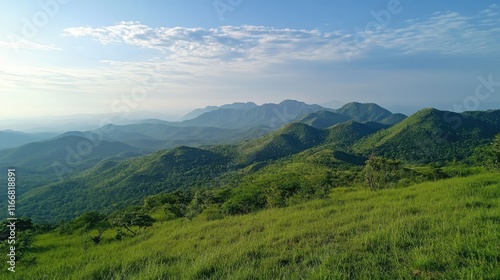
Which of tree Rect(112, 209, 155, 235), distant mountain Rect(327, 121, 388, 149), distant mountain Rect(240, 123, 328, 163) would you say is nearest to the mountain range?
distant mountain Rect(240, 123, 328, 163)

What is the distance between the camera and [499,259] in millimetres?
4352

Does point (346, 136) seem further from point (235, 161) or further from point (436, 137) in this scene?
point (235, 161)

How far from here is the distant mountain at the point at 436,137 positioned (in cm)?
11281

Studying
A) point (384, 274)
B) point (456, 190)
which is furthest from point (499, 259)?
point (456, 190)

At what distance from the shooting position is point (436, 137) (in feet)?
424

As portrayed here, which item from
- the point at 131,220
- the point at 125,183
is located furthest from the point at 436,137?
the point at 131,220

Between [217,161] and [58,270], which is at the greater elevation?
[58,270]

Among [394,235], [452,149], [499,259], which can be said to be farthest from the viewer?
[452,149]

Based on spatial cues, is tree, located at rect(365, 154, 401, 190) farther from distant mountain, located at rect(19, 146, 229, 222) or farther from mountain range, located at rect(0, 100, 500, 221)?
distant mountain, located at rect(19, 146, 229, 222)

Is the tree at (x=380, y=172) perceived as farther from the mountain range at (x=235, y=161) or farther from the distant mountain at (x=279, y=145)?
the distant mountain at (x=279, y=145)

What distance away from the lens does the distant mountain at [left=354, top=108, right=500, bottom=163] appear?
113 meters

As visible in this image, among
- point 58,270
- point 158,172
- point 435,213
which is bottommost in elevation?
point 158,172

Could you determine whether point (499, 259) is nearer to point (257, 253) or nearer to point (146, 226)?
point (257, 253)

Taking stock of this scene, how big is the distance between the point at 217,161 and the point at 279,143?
45585mm
